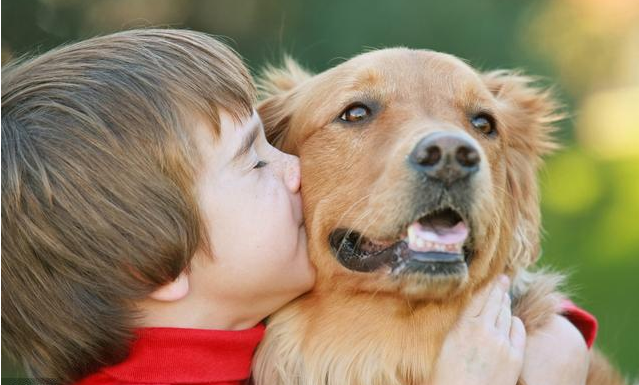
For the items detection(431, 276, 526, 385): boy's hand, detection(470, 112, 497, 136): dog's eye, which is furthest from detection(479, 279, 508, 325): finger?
detection(470, 112, 497, 136): dog's eye

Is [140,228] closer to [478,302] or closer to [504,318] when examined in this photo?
[478,302]

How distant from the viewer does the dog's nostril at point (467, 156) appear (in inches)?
116

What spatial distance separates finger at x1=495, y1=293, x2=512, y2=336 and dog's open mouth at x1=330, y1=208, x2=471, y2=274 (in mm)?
347

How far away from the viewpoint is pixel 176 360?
307 centimetres

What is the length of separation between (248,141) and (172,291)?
2.07 feet

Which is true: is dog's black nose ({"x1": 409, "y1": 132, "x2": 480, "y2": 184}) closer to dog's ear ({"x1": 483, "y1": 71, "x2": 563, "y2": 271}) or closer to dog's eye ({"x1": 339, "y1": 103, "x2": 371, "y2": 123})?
dog's eye ({"x1": 339, "y1": 103, "x2": 371, "y2": 123})

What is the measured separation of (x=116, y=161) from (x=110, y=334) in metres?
0.59

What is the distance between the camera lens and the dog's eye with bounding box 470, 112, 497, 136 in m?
3.53

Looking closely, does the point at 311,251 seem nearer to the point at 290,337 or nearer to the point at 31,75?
the point at 290,337

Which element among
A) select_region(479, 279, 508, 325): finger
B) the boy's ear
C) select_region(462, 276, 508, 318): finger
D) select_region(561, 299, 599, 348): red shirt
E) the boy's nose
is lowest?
select_region(561, 299, 599, 348): red shirt

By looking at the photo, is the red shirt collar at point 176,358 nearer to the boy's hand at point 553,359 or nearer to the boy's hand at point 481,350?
the boy's hand at point 481,350

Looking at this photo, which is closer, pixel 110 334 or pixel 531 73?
pixel 110 334

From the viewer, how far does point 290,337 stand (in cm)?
343

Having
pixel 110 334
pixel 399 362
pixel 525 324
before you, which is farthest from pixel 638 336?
pixel 110 334
